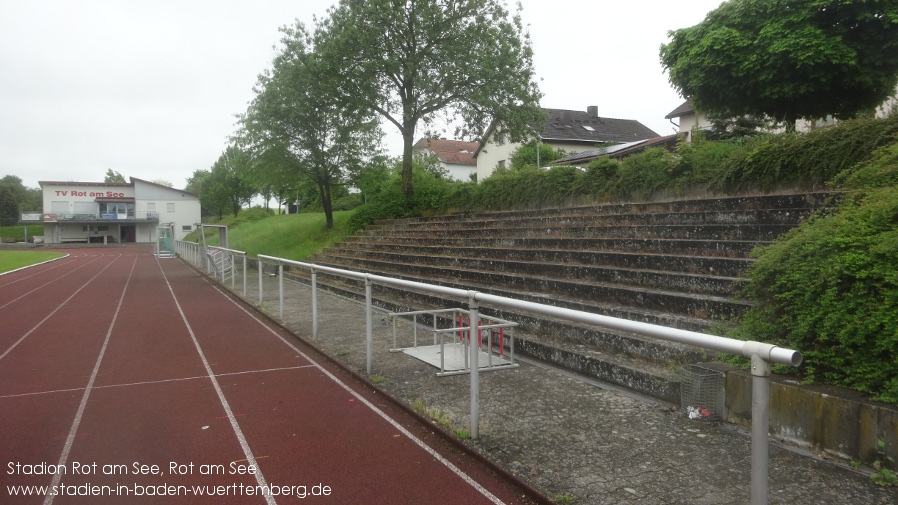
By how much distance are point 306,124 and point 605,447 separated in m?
23.4

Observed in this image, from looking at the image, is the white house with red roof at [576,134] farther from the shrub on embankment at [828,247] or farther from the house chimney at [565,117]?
the shrub on embankment at [828,247]

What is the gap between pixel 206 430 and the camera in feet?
16.0

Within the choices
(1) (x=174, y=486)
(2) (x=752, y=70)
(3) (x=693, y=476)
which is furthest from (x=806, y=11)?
(1) (x=174, y=486)

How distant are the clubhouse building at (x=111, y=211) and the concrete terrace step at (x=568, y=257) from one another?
5439 centimetres

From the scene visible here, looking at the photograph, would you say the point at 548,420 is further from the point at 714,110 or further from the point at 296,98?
the point at 296,98

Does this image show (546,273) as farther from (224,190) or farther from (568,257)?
(224,190)

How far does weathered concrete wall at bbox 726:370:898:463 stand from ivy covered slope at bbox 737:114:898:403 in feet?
0.44

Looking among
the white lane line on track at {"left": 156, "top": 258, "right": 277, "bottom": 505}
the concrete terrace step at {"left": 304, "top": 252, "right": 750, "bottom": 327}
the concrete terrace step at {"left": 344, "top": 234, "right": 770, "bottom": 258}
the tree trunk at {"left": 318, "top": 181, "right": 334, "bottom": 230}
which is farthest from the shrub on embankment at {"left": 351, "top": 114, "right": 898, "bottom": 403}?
the tree trunk at {"left": 318, "top": 181, "right": 334, "bottom": 230}

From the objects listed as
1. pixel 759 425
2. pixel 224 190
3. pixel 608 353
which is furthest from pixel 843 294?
pixel 224 190

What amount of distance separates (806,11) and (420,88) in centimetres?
1385

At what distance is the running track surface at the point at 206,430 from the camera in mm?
3752

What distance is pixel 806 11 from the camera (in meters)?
13.5

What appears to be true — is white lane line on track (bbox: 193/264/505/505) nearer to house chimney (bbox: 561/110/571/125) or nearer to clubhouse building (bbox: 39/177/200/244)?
house chimney (bbox: 561/110/571/125)

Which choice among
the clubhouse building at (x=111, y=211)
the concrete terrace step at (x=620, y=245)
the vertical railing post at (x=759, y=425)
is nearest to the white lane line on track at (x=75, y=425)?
the vertical railing post at (x=759, y=425)
